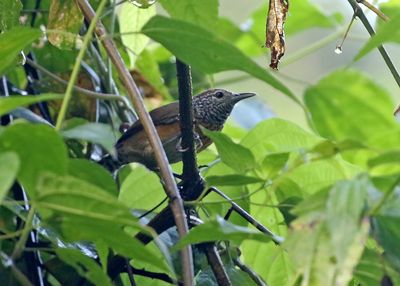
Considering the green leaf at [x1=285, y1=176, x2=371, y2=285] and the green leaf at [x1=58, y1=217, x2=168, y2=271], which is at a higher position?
the green leaf at [x1=285, y1=176, x2=371, y2=285]

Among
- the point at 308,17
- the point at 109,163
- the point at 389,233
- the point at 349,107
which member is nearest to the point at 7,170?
the point at 389,233

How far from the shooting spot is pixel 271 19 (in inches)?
72.6

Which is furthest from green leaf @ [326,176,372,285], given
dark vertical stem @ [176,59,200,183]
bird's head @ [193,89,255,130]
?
bird's head @ [193,89,255,130]

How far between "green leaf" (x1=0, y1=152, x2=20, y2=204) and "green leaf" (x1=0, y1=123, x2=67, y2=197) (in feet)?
0.29

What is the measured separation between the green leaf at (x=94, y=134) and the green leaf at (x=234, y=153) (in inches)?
8.3

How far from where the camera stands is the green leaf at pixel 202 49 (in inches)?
51.1

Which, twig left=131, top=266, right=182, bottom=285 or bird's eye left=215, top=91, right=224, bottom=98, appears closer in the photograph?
twig left=131, top=266, right=182, bottom=285

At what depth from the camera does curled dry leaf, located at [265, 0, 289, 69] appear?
6.01ft

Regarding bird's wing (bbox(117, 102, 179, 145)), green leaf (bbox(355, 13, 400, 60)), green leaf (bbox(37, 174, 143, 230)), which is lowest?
bird's wing (bbox(117, 102, 179, 145))

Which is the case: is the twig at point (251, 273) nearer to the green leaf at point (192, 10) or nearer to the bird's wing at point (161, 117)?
the green leaf at point (192, 10)

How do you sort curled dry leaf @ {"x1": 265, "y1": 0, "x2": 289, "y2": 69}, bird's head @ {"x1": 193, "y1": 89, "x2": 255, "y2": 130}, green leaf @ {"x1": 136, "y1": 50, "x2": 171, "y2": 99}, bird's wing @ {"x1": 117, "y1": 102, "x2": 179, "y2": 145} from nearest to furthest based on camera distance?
1. curled dry leaf @ {"x1": 265, "y1": 0, "x2": 289, "y2": 69}
2. green leaf @ {"x1": 136, "y1": 50, "x2": 171, "y2": 99}
3. bird's wing @ {"x1": 117, "y1": 102, "x2": 179, "y2": 145}
4. bird's head @ {"x1": 193, "y1": 89, "x2": 255, "y2": 130}

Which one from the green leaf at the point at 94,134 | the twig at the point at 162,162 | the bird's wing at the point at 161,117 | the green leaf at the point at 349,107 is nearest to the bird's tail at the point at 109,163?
the bird's wing at the point at 161,117

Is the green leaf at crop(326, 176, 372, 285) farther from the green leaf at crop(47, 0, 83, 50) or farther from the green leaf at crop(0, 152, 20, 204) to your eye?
the green leaf at crop(47, 0, 83, 50)

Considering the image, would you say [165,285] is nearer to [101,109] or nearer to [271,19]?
[271,19]
